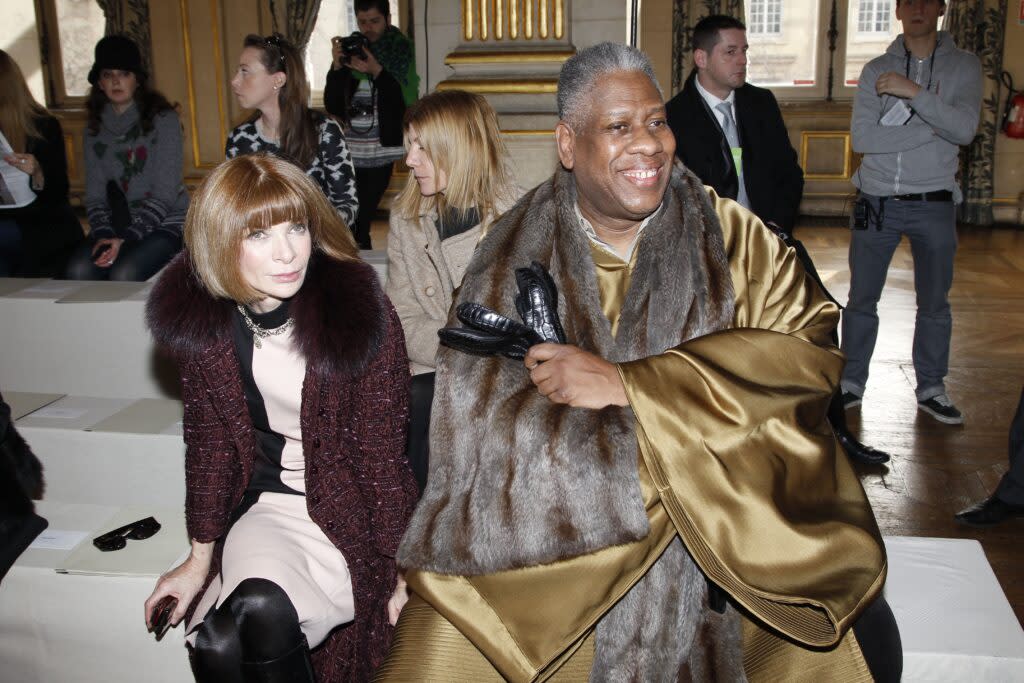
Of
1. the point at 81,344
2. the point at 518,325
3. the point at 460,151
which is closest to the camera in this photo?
the point at 518,325

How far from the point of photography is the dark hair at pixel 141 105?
13.0 ft

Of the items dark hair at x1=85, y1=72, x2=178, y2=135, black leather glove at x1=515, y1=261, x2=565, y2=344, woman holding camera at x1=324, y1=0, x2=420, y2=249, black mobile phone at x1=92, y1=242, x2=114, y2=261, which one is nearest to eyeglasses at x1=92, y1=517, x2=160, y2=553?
black leather glove at x1=515, y1=261, x2=565, y2=344

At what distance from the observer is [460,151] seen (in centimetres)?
268

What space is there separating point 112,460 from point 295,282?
45.8 inches

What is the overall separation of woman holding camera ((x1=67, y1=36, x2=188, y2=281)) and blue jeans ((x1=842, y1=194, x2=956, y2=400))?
2.80 meters

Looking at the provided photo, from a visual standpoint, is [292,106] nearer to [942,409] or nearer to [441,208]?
[441,208]

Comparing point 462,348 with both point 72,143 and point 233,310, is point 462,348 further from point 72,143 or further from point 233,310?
point 72,143

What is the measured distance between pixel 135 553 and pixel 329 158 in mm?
1776

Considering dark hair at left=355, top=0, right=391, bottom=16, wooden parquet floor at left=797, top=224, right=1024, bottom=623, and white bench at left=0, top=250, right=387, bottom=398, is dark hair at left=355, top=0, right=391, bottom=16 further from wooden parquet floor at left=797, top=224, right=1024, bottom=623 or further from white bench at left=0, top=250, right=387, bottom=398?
wooden parquet floor at left=797, top=224, right=1024, bottom=623

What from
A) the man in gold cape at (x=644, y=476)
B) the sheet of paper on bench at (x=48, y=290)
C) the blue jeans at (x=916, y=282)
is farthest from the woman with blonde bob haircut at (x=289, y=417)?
the blue jeans at (x=916, y=282)

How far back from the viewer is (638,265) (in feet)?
5.68

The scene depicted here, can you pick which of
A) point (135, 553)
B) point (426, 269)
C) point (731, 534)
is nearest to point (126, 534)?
point (135, 553)

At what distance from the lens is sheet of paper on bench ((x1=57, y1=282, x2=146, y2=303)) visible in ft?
11.1

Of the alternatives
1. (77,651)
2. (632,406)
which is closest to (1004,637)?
(632,406)
